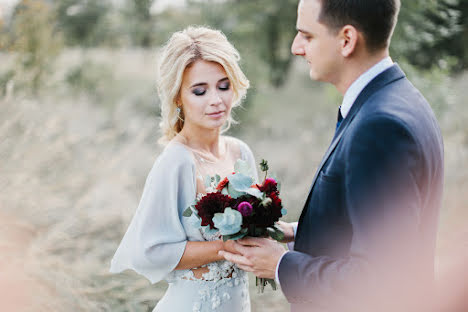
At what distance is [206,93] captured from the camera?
9.25 ft

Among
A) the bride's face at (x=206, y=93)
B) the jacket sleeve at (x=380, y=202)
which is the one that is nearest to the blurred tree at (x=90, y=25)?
the bride's face at (x=206, y=93)

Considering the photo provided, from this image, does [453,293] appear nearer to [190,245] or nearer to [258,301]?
[190,245]

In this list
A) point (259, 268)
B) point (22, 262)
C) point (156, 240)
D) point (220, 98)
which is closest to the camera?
point (259, 268)

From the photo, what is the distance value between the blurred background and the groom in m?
0.26

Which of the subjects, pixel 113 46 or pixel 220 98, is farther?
pixel 113 46

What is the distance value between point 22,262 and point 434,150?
338 centimetres

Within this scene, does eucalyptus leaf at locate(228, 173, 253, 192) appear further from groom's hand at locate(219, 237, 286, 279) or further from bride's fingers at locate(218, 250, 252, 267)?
bride's fingers at locate(218, 250, 252, 267)

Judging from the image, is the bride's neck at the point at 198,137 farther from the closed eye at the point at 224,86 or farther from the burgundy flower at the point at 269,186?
the burgundy flower at the point at 269,186

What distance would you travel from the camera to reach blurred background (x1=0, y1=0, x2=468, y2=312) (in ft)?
13.6

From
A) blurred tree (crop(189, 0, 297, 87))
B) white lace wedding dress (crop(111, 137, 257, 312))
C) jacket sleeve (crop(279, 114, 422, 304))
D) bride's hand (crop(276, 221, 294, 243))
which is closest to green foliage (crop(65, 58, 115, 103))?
blurred tree (crop(189, 0, 297, 87))

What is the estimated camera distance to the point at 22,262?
3.81 meters

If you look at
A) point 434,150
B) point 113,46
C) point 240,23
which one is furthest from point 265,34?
point 434,150

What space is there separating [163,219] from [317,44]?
132 cm

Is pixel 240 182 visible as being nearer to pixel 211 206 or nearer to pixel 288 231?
pixel 211 206
